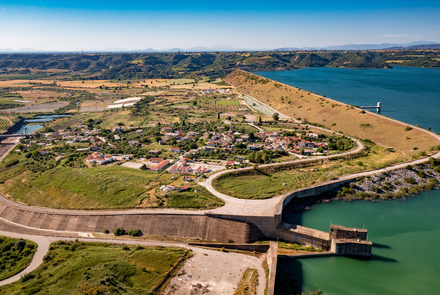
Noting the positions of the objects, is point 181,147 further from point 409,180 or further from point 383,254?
point 383,254

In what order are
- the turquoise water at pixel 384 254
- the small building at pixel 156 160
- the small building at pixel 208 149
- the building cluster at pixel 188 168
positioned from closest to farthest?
the turquoise water at pixel 384 254
the building cluster at pixel 188 168
the small building at pixel 156 160
the small building at pixel 208 149

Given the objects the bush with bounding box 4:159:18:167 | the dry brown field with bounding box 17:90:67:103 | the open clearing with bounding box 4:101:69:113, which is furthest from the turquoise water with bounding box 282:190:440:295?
the dry brown field with bounding box 17:90:67:103

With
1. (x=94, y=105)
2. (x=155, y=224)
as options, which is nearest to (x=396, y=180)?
(x=155, y=224)

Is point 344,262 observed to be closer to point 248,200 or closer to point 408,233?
point 408,233

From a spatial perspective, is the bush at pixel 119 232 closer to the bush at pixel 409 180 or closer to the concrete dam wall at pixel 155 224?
the concrete dam wall at pixel 155 224

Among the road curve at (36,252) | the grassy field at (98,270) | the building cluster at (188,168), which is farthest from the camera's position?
the building cluster at (188,168)

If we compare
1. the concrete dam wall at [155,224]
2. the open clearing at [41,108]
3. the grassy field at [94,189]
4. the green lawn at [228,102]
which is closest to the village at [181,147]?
the grassy field at [94,189]

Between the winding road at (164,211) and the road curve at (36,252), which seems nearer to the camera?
the road curve at (36,252)
